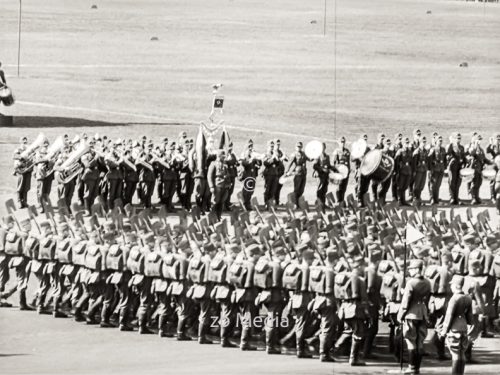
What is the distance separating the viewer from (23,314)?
2912cm

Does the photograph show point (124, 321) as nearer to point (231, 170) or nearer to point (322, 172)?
point (231, 170)

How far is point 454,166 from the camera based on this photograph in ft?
128

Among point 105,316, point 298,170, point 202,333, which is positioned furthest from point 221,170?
point 202,333

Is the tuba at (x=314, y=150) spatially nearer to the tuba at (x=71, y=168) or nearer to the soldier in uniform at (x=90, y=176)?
the soldier in uniform at (x=90, y=176)

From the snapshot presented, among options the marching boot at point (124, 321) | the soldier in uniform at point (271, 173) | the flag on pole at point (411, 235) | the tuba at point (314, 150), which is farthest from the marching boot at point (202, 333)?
the tuba at point (314, 150)

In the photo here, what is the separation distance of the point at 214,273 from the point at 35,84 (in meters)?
29.6

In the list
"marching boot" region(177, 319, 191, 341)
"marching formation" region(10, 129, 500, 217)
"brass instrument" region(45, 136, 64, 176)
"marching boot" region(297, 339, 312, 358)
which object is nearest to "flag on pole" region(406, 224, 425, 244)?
"marching boot" region(297, 339, 312, 358)

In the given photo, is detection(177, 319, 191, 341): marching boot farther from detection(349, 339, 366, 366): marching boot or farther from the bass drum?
the bass drum

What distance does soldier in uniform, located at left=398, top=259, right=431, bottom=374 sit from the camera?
2459 centimetres

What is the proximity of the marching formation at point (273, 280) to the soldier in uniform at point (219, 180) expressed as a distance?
620 centimetres

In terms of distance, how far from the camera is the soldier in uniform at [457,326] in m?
23.8

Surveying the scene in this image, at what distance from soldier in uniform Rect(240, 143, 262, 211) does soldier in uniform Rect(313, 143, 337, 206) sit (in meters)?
1.22

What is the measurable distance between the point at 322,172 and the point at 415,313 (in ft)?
45.4

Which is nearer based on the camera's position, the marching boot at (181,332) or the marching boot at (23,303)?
the marching boot at (181,332)
